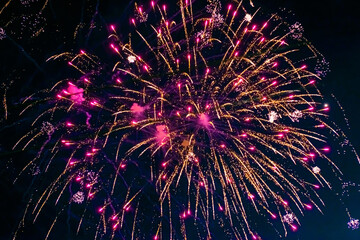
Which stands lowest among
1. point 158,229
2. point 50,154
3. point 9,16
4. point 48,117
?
point 158,229

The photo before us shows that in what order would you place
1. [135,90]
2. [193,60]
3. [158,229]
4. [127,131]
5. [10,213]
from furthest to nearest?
[158,229], [10,213], [127,131], [135,90], [193,60]

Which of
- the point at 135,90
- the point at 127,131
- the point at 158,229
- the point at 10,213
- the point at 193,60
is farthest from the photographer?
the point at 158,229

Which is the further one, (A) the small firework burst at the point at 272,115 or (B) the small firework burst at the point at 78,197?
(B) the small firework burst at the point at 78,197

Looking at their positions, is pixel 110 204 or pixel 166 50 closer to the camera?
pixel 166 50

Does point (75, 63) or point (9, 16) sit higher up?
point (9, 16)

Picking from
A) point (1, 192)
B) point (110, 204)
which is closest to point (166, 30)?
point (110, 204)

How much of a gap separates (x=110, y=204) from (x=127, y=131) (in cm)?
171

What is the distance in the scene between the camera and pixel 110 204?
248 inches

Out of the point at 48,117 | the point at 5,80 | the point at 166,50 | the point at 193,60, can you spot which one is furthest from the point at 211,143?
the point at 5,80

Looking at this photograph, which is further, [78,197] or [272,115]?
[78,197]

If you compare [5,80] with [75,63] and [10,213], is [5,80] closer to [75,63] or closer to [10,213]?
[75,63]

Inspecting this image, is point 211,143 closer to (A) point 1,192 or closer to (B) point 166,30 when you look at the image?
(B) point 166,30

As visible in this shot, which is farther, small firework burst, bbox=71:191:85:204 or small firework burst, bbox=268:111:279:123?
small firework burst, bbox=71:191:85:204

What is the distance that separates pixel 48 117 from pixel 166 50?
295 centimetres
